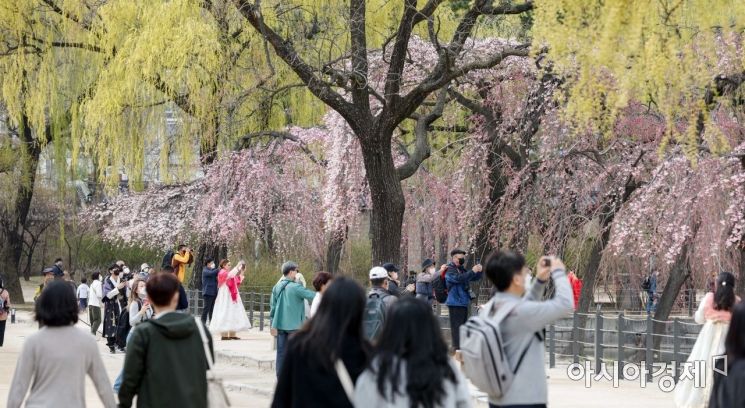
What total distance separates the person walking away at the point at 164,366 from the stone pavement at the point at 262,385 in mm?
7788

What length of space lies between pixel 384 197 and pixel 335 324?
14.2 m

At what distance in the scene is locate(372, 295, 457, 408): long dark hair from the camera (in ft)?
18.8

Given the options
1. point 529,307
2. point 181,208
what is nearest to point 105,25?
point 181,208

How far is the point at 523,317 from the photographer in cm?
725

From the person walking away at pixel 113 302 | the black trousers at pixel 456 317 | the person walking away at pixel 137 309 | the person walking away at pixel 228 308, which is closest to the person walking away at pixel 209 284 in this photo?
the person walking away at pixel 228 308

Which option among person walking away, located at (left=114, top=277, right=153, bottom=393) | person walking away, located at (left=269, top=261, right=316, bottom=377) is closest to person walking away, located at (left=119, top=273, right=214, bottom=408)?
person walking away, located at (left=114, top=277, right=153, bottom=393)

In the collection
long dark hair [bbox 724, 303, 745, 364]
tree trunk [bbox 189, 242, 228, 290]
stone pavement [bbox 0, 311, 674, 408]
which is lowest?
stone pavement [bbox 0, 311, 674, 408]

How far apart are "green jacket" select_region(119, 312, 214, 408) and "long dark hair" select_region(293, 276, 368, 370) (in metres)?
1.26

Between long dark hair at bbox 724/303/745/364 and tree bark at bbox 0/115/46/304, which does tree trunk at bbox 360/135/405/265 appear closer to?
long dark hair at bbox 724/303/745/364

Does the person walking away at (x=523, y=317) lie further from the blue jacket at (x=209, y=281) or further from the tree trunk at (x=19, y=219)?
the tree trunk at (x=19, y=219)

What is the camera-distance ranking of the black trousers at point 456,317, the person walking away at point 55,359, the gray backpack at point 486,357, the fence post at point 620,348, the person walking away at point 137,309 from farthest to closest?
the black trousers at point 456,317, the fence post at point 620,348, the person walking away at point 137,309, the person walking away at point 55,359, the gray backpack at point 486,357

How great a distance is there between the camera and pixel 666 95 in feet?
38.3

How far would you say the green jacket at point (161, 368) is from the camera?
7.23m

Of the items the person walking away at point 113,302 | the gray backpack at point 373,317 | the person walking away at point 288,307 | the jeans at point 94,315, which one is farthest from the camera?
the jeans at point 94,315
